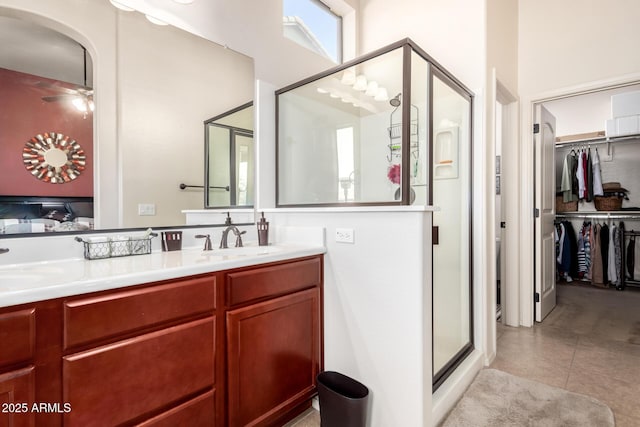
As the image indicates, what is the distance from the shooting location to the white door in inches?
126

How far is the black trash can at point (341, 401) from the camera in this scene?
5.05ft

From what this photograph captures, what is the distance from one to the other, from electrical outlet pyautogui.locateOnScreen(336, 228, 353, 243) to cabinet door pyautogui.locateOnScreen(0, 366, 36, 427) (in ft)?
4.58

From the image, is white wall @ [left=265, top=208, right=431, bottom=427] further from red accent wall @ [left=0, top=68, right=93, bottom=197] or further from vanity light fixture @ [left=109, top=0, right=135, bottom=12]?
vanity light fixture @ [left=109, top=0, right=135, bottom=12]

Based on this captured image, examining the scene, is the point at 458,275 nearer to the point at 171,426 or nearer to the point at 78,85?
the point at 171,426

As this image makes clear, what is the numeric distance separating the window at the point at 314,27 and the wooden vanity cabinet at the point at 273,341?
1935 mm

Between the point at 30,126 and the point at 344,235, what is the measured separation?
158cm

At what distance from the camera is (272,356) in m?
1.63

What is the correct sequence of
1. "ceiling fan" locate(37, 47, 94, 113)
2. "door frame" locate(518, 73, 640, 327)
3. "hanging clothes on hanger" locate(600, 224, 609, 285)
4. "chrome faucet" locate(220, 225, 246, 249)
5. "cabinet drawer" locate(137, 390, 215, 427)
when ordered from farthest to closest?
"hanging clothes on hanger" locate(600, 224, 609, 285), "door frame" locate(518, 73, 640, 327), "chrome faucet" locate(220, 225, 246, 249), "ceiling fan" locate(37, 47, 94, 113), "cabinet drawer" locate(137, 390, 215, 427)

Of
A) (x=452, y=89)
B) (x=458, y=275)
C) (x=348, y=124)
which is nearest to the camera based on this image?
(x=452, y=89)

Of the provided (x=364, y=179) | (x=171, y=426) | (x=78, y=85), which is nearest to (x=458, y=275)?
(x=364, y=179)

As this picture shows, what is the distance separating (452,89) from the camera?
228 centimetres

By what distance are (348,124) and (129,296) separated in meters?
2.24

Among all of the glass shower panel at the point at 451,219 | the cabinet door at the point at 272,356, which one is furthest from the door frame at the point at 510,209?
the cabinet door at the point at 272,356

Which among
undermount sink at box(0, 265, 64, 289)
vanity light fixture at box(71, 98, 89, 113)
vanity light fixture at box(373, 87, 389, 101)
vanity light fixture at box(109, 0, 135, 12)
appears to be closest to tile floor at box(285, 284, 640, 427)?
undermount sink at box(0, 265, 64, 289)
